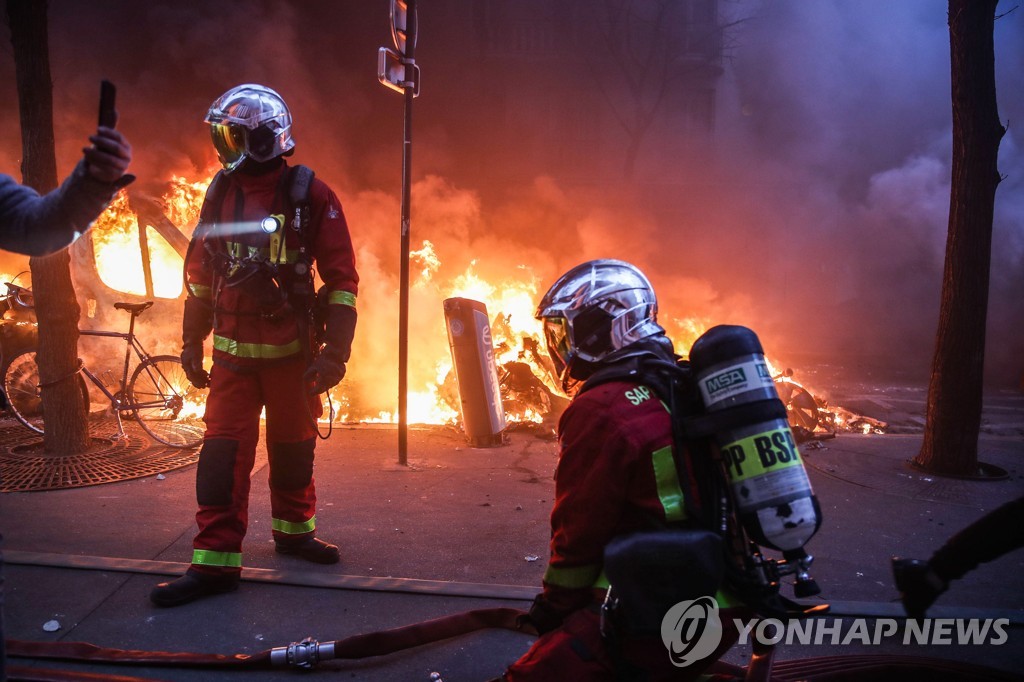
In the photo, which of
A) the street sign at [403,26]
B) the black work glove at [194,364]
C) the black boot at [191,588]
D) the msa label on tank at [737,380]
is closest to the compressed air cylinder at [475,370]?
the street sign at [403,26]

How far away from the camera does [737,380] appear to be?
1968mm

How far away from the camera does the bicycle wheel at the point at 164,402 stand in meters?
6.36

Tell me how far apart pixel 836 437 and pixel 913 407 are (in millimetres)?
3764

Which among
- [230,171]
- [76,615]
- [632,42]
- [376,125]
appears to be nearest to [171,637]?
[76,615]

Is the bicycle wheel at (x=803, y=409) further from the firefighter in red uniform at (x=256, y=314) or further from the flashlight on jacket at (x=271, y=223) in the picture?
the flashlight on jacket at (x=271, y=223)

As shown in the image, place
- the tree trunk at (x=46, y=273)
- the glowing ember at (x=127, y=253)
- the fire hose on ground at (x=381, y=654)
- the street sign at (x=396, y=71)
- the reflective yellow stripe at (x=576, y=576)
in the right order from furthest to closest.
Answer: the glowing ember at (x=127, y=253), the tree trunk at (x=46, y=273), the street sign at (x=396, y=71), the fire hose on ground at (x=381, y=654), the reflective yellow stripe at (x=576, y=576)

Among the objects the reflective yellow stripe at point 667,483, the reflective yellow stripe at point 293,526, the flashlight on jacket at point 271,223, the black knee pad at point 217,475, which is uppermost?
the flashlight on jacket at point 271,223

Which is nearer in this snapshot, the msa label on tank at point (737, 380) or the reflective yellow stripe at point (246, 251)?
the msa label on tank at point (737, 380)

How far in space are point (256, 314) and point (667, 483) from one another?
7.77ft

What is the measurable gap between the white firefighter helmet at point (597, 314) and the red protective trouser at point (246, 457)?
1711 millimetres

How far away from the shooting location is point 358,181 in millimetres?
13430

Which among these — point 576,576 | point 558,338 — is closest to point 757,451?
point 576,576

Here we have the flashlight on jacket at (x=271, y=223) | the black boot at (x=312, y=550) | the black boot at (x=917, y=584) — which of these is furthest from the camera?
the black boot at (x=312, y=550)

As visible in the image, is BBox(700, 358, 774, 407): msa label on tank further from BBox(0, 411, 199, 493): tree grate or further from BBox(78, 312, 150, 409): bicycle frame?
BBox(78, 312, 150, 409): bicycle frame
